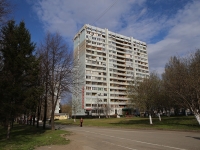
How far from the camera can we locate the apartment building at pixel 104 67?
83.9 metres

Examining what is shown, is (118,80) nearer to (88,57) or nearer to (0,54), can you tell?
(88,57)

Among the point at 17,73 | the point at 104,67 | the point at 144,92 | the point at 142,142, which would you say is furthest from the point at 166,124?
the point at 104,67

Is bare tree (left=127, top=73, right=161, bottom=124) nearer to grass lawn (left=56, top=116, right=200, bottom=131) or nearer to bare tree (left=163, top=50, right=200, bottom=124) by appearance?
grass lawn (left=56, top=116, right=200, bottom=131)

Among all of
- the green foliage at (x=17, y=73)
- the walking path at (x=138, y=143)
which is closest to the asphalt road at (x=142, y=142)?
→ the walking path at (x=138, y=143)

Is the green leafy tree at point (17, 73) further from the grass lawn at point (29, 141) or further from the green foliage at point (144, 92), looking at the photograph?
the green foliage at point (144, 92)

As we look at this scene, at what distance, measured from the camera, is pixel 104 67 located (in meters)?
94.2

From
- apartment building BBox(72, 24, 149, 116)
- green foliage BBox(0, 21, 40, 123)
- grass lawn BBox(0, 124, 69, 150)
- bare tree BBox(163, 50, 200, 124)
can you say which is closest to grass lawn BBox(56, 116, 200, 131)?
bare tree BBox(163, 50, 200, 124)

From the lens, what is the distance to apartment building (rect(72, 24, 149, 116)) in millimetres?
83938

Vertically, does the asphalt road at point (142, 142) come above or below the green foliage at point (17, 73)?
below

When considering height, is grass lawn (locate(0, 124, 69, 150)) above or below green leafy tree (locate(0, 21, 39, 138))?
below

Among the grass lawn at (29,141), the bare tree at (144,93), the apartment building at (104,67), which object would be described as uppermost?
the apartment building at (104,67)

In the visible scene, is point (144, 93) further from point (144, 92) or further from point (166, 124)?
point (166, 124)

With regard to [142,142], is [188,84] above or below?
above

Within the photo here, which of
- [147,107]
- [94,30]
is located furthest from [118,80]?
[147,107]
